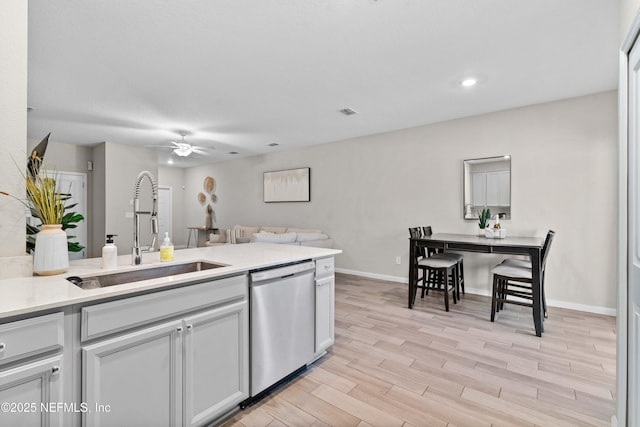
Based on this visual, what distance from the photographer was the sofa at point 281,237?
468 cm

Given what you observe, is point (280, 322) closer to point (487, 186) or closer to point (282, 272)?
point (282, 272)

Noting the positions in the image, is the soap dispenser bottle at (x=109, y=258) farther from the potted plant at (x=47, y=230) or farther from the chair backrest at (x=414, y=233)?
the chair backrest at (x=414, y=233)

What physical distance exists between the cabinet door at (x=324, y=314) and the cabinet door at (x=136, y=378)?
104 centimetres

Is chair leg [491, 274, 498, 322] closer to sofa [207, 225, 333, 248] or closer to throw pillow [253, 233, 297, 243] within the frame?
sofa [207, 225, 333, 248]

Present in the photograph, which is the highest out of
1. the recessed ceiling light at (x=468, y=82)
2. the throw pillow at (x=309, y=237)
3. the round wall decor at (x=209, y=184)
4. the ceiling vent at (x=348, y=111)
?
the recessed ceiling light at (x=468, y=82)

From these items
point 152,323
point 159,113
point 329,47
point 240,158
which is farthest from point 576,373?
point 240,158

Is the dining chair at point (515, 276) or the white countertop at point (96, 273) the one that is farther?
the dining chair at point (515, 276)

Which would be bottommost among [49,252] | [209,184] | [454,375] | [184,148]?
[454,375]

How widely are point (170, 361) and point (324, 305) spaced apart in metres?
1.16

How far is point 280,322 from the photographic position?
1.92 meters

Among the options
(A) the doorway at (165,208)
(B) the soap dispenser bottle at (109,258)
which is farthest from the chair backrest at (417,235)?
(A) the doorway at (165,208)

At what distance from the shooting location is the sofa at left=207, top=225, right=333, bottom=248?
15.4ft

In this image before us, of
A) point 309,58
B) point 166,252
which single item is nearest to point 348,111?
point 309,58

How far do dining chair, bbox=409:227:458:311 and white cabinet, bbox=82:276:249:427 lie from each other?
245 cm
